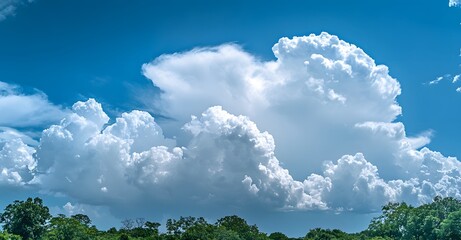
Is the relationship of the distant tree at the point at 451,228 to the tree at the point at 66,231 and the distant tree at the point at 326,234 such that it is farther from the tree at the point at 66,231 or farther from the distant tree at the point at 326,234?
the tree at the point at 66,231

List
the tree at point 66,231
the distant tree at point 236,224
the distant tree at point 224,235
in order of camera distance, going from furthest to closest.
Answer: the distant tree at point 236,224 → the distant tree at point 224,235 → the tree at point 66,231

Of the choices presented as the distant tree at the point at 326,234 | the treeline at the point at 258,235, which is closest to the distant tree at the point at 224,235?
the treeline at the point at 258,235

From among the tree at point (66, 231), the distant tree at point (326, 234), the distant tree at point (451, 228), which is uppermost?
the distant tree at point (326, 234)

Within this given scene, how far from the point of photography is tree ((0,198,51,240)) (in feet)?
218

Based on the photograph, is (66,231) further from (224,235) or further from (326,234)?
(326,234)

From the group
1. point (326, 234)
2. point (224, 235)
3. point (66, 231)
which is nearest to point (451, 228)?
point (326, 234)

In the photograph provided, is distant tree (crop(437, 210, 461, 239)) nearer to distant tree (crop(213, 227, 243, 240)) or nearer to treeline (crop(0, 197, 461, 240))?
treeline (crop(0, 197, 461, 240))

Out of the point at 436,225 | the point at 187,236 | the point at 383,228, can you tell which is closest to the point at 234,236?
the point at 187,236

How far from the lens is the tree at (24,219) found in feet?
218

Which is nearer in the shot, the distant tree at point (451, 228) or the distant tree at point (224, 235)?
the distant tree at point (451, 228)

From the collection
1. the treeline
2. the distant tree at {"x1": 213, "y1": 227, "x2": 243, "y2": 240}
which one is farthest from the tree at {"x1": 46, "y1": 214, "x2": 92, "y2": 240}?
the distant tree at {"x1": 213, "y1": 227, "x2": 243, "y2": 240}

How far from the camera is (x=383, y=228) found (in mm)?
78438

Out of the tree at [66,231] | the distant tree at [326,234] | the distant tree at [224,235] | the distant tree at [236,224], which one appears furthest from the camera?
the distant tree at [236,224]

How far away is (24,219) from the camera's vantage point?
66750 mm
